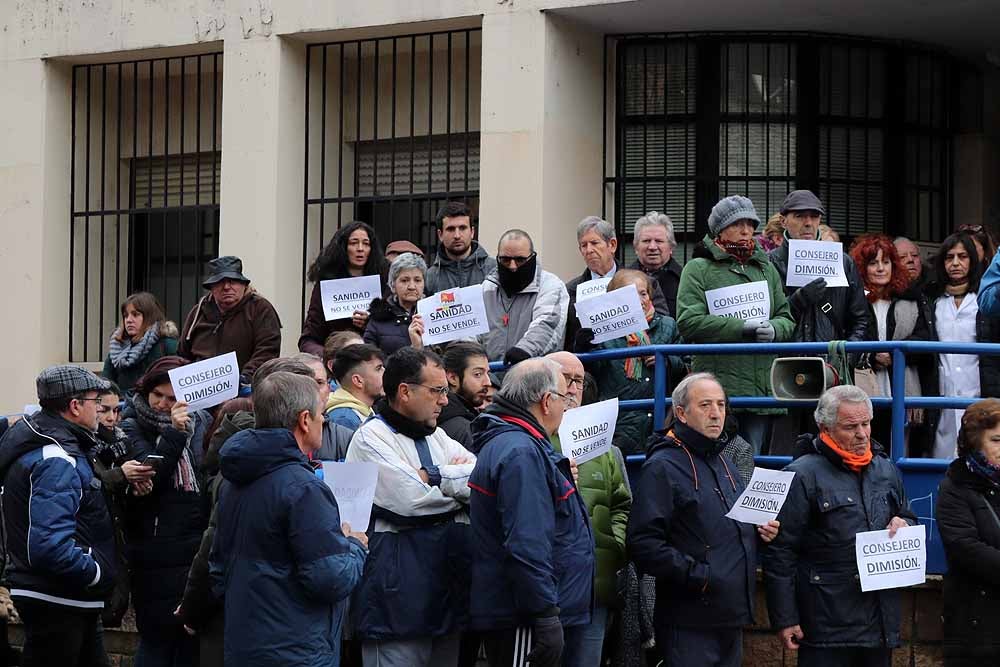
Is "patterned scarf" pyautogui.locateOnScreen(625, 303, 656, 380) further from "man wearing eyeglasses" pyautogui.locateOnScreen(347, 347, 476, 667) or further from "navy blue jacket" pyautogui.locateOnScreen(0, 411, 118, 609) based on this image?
"navy blue jacket" pyautogui.locateOnScreen(0, 411, 118, 609)

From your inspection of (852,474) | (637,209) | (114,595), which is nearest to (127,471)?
(114,595)

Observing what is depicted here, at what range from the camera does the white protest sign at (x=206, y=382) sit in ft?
A: 29.1

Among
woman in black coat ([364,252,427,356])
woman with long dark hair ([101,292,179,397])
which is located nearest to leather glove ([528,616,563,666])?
woman in black coat ([364,252,427,356])

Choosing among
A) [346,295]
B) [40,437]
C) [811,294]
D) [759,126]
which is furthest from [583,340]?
[759,126]

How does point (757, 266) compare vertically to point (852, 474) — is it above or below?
above

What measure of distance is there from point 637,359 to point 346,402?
2012 millimetres

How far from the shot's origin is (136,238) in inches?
641

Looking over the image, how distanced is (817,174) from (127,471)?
7588 millimetres

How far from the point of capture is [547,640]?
22.5ft

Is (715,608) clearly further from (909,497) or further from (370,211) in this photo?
(370,211)

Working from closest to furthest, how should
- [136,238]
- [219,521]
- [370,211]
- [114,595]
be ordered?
[219,521] < [114,595] < [370,211] < [136,238]

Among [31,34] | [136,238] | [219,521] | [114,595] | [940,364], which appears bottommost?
[114,595]

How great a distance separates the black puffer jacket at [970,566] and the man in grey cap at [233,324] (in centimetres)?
488

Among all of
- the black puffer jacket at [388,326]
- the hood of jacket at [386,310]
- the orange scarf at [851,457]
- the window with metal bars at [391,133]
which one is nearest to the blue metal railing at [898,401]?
the orange scarf at [851,457]
